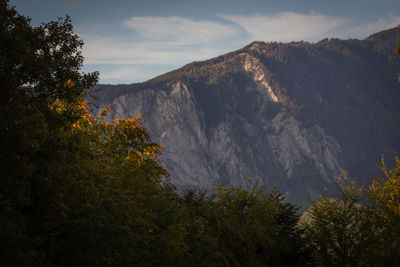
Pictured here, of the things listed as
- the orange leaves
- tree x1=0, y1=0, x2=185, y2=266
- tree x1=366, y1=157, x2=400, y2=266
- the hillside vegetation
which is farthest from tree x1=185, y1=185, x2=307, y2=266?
the orange leaves

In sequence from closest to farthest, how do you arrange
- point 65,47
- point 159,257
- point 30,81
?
point 30,81, point 65,47, point 159,257

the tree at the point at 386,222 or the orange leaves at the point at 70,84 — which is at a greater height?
the orange leaves at the point at 70,84

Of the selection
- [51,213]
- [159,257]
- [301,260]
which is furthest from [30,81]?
[301,260]

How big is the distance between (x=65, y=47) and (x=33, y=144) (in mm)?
6076

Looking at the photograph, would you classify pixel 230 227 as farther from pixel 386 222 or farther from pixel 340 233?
pixel 386 222

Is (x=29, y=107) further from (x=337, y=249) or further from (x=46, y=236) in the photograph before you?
(x=337, y=249)

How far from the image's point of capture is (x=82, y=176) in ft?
57.7

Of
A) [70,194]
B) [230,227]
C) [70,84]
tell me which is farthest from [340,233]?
[70,84]

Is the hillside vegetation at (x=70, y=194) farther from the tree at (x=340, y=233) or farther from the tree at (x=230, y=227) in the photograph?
the tree at (x=340, y=233)

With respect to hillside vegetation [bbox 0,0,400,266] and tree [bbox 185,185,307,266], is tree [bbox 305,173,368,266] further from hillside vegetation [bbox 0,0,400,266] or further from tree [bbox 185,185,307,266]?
hillside vegetation [bbox 0,0,400,266]

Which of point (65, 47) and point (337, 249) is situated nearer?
point (65, 47)

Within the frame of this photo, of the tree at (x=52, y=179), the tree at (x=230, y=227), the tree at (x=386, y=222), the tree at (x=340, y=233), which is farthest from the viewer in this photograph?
the tree at (x=340, y=233)

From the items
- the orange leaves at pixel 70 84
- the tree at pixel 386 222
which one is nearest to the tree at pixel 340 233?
the tree at pixel 386 222

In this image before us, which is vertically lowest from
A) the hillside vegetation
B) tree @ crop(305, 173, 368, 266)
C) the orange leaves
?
tree @ crop(305, 173, 368, 266)
